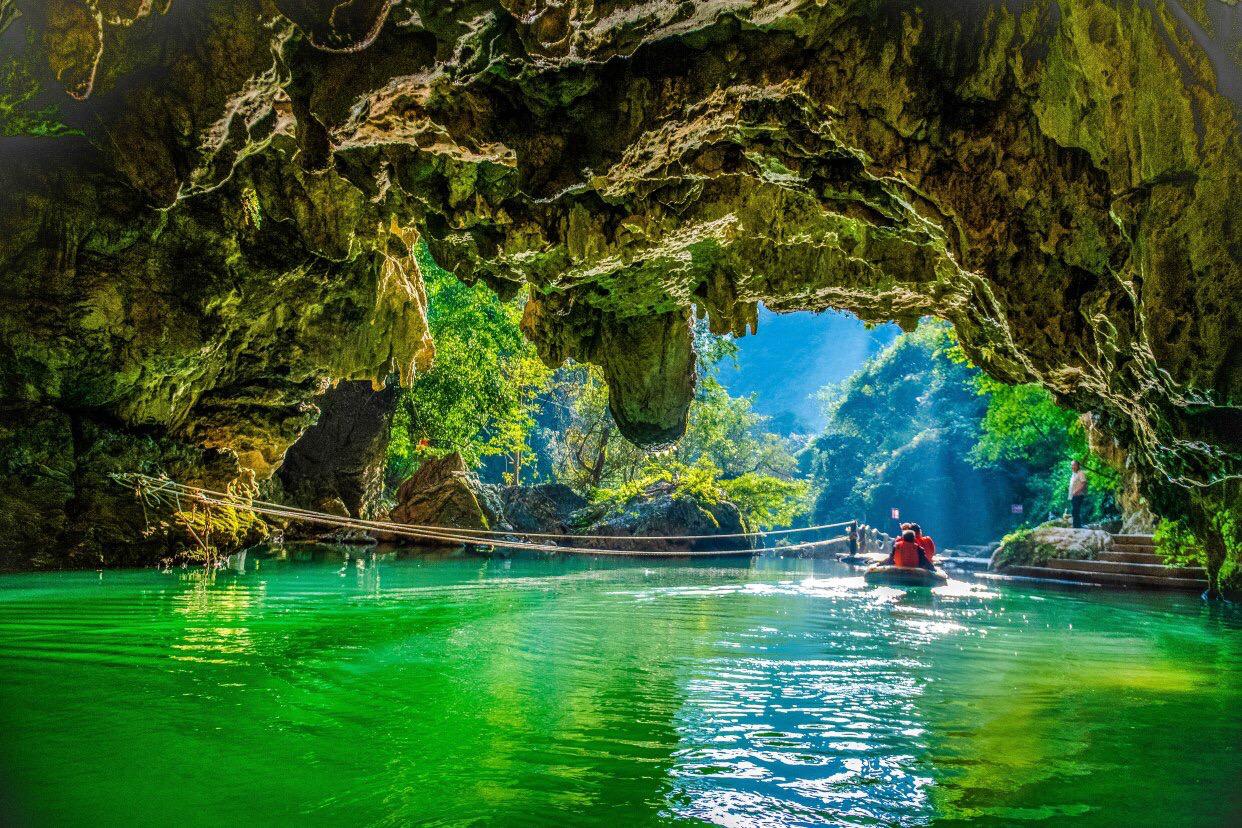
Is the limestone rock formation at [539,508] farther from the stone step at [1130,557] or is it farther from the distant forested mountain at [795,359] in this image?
the distant forested mountain at [795,359]

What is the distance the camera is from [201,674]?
14.3ft

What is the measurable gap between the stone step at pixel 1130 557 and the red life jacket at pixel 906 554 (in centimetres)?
365

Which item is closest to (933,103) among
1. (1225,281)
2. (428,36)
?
(1225,281)

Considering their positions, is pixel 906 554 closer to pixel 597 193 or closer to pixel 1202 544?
pixel 1202 544

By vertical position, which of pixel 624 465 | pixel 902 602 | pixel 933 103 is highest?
pixel 933 103

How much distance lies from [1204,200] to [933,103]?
6.43ft

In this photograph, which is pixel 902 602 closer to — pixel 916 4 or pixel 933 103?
pixel 933 103

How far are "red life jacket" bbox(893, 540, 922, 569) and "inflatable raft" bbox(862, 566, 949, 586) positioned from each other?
6.8 inches

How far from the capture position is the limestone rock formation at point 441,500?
19.1 m

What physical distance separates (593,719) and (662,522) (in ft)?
56.9

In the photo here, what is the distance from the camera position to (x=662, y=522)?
68.5 ft

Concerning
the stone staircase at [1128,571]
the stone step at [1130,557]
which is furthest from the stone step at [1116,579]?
the stone step at [1130,557]

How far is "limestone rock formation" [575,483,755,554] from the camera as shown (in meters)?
20.5

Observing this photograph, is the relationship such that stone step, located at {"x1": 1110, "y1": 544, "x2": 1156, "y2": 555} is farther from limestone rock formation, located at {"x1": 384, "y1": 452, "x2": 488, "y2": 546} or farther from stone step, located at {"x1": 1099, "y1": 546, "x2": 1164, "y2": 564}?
limestone rock formation, located at {"x1": 384, "y1": 452, "x2": 488, "y2": 546}
